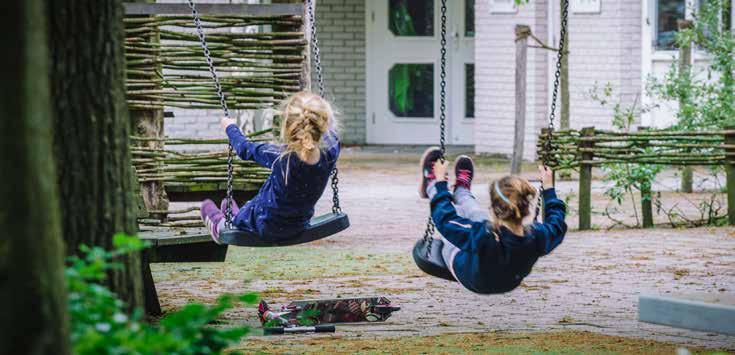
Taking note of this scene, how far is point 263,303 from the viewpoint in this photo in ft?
25.6

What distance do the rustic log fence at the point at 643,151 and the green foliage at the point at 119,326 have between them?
874cm

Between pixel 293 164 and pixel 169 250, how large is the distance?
1036mm

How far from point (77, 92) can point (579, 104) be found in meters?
14.9

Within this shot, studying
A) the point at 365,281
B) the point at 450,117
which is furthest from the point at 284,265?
the point at 450,117

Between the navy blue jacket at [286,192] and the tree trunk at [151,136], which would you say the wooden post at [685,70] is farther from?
the navy blue jacket at [286,192]

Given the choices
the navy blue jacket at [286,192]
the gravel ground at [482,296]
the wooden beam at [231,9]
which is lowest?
the gravel ground at [482,296]

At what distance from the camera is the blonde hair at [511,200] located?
23.0 feet

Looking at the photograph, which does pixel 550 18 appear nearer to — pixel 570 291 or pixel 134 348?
pixel 570 291

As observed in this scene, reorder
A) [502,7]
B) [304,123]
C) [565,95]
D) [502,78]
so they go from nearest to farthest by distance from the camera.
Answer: [304,123], [565,95], [502,7], [502,78]

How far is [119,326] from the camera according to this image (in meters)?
3.76

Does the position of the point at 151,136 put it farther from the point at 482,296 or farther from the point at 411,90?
the point at 411,90

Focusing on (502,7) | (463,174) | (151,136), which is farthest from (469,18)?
(463,174)

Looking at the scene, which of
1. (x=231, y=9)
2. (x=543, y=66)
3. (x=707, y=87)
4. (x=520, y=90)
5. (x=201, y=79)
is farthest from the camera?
(x=543, y=66)

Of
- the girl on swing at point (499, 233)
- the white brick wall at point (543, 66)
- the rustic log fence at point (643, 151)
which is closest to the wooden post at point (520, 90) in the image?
the white brick wall at point (543, 66)
